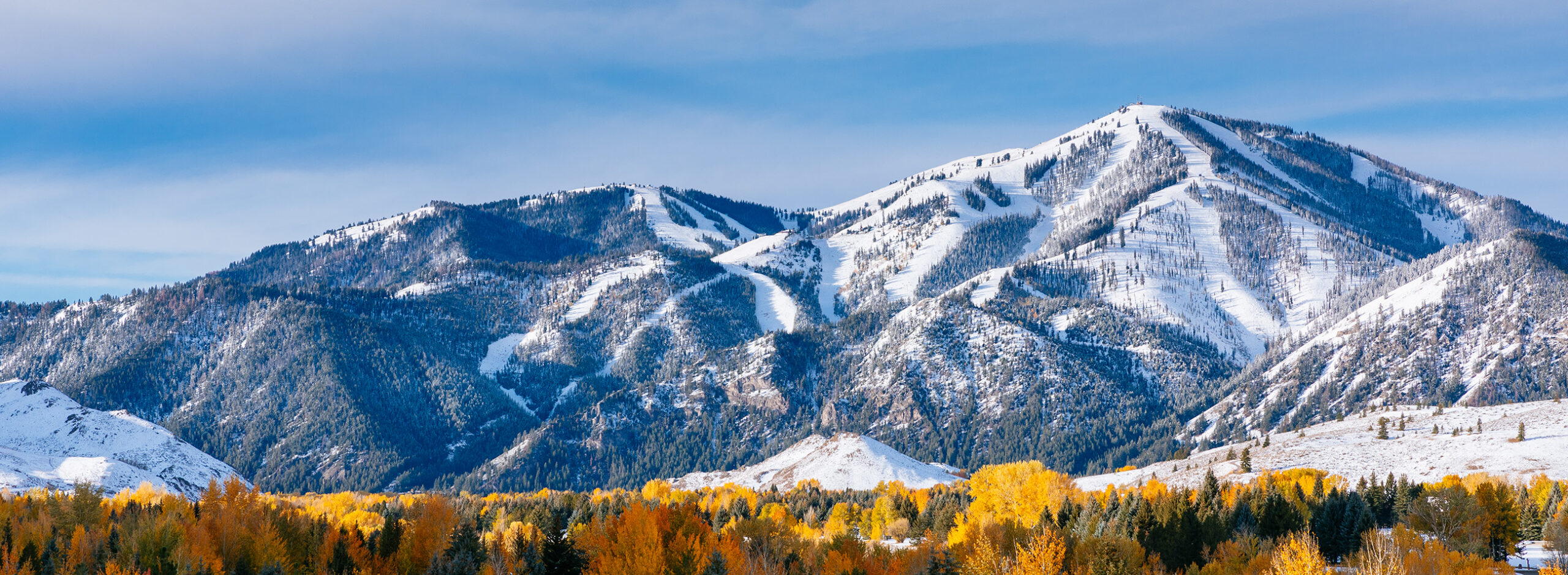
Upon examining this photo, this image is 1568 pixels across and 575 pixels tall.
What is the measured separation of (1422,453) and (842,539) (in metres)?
117

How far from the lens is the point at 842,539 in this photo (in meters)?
101

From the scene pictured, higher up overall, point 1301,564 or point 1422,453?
point 1422,453

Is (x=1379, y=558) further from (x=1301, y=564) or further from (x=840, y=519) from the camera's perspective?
(x=840, y=519)

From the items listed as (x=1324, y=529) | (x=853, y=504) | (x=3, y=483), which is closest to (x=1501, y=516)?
(x=1324, y=529)

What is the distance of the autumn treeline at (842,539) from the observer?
7650 centimetres

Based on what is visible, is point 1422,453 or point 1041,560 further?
point 1422,453

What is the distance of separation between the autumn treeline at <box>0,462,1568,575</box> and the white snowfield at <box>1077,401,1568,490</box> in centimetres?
2125

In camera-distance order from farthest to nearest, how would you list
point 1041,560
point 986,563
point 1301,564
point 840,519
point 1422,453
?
point 1422,453
point 840,519
point 986,563
point 1041,560
point 1301,564

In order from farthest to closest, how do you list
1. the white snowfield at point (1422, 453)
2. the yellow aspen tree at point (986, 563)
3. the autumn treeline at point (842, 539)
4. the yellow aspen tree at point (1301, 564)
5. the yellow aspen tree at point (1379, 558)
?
the white snowfield at point (1422, 453)
the autumn treeline at point (842, 539)
the yellow aspen tree at point (986, 563)
the yellow aspen tree at point (1379, 558)
the yellow aspen tree at point (1301, 564)

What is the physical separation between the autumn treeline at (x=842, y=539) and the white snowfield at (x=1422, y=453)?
21.2 meters

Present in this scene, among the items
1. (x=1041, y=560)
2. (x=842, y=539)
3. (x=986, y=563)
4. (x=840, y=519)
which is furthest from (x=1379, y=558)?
(x=840, y=519)

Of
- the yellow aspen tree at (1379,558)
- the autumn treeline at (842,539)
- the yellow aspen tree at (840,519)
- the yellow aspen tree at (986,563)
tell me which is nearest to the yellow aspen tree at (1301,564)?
the autumn treeline at (842,539)

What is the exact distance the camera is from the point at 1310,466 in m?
169

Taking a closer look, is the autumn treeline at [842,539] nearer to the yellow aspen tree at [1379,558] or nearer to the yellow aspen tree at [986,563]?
the yellow aspen tree at [986,563]
